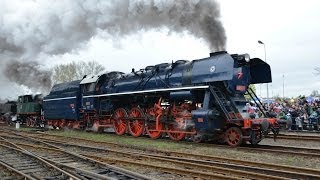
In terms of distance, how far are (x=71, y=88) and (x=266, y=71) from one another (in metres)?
12.2

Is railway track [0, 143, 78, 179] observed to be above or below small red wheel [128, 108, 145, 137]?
below

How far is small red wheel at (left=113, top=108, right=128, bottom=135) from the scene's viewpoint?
1908cm

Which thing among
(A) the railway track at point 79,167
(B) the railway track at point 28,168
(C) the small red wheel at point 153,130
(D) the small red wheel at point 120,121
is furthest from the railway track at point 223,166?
(D) the small red wheel at point 120,121

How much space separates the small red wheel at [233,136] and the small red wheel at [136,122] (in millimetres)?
4649

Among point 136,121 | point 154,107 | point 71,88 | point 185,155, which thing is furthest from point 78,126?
point 185,155

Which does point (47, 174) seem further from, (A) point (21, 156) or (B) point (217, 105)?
(B) point (217, 105)

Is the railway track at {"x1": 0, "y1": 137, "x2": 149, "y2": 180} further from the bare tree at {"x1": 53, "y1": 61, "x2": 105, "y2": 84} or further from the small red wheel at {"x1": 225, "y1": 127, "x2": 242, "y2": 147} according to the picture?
the bare tree at {"x1": 53, "y1": 61, "x2": 105, "y2": 84}

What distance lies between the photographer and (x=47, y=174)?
356 inches

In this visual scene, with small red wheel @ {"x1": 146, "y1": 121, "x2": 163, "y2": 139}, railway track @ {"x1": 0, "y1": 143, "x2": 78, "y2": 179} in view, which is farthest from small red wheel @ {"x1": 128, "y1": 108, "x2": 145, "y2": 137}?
railway track @ {"x1": 0, "y1": 143, "x2": 78, "y2": 179}

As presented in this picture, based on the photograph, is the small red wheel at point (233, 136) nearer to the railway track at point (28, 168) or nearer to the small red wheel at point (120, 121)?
the small red wheel at point (120, 121)

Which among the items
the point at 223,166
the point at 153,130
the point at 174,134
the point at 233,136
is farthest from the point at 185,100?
the point at 223,166

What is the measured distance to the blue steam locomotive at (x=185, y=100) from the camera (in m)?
13.9

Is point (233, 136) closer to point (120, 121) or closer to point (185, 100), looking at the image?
point (185, 100)

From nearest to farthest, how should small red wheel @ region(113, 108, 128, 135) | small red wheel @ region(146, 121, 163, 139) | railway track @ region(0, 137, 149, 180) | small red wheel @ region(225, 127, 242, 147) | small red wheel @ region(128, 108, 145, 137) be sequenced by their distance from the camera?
1. railway track @ region(0, 137, 149, 180)
2. small red wheel @ region(225, 127, 242, 147)
3. small red wheel @ region(146, 121, 163, 139)
4. small red wheel @ region(128, 108, 145, 137)
5. small red wheel @ region(113, 108, 128, 135)
